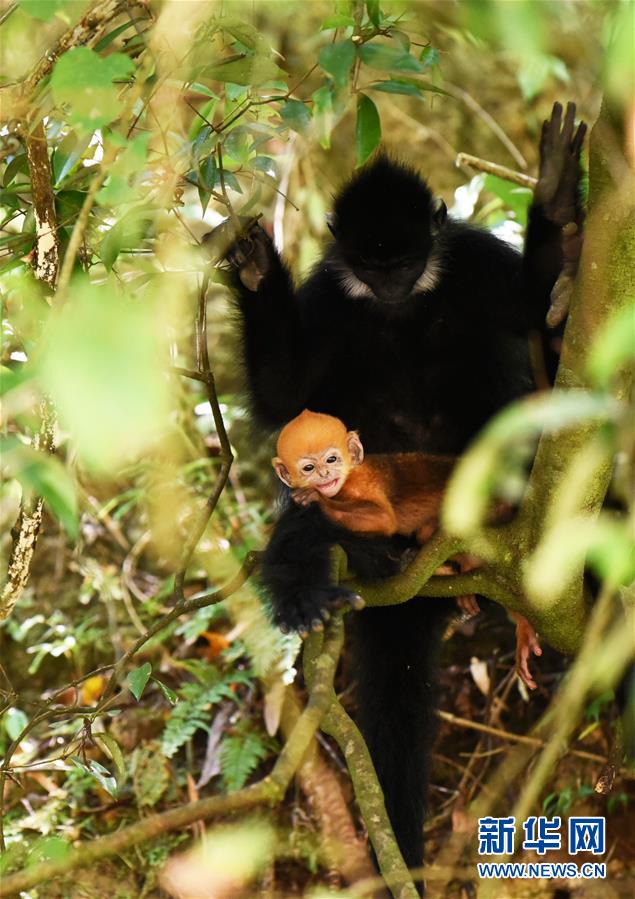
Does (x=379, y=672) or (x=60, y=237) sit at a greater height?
(x=60, y=237)

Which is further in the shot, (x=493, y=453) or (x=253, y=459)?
(x=253, y=459)

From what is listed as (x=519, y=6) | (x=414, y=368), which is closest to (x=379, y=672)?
(x=414, y=368)

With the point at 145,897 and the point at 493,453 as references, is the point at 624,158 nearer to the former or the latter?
the point at 493,453

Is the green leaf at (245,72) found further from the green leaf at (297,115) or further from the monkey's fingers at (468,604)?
the monkey's fingers at (468,604)

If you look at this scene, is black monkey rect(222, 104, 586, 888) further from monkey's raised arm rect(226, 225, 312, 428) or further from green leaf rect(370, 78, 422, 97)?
green leaf rect(370, 78, 422, 97)

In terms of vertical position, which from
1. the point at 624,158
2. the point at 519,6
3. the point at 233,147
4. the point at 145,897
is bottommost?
the point at 145,897

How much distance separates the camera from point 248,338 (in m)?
3.91

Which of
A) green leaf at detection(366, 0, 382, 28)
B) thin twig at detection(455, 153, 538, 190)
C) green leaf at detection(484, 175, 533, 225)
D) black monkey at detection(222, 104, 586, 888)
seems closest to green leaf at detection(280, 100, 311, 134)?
green leaf at detection(366, 0, 382, 28)

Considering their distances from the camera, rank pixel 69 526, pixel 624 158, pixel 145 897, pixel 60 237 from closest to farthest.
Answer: pixel 69 526 < pixel 624 158 < pixel 60 237 < pixel 145 897

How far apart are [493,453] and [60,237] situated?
7.14ft

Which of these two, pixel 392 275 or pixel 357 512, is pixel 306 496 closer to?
pixel 357 512

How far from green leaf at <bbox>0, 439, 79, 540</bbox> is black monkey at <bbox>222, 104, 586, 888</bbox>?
2.25 metres

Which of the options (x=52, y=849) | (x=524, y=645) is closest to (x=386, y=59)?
(x=52, y=849)

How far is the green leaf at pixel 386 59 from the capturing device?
236 centimetres
